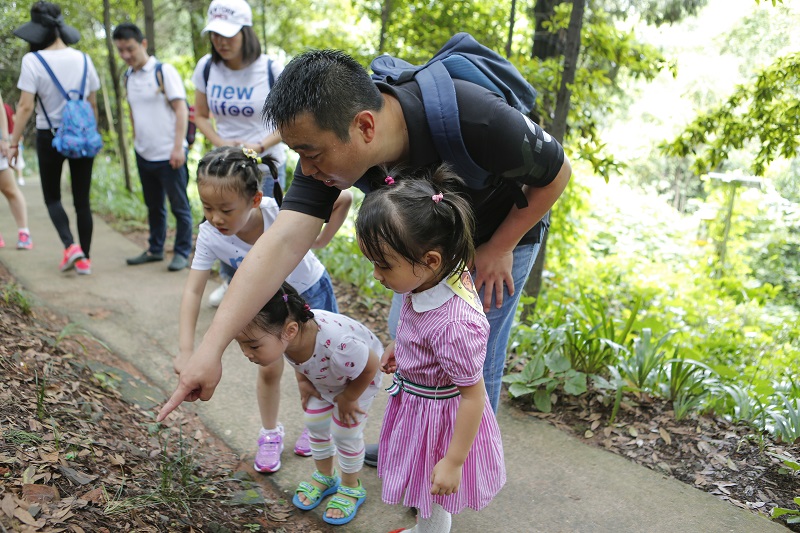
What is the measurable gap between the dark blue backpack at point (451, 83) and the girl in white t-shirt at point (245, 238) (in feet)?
2.74

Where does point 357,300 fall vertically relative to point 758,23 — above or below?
below

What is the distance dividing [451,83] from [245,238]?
1.44m

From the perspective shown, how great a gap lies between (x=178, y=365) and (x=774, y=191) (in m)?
10.1

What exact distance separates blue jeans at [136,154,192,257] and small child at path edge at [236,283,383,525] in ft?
11.1

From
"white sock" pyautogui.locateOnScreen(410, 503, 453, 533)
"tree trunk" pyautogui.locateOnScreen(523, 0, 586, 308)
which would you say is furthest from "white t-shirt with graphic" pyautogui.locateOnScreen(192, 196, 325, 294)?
"tree trunk" pyautogui.locateOnScreen(523, 0, 586, 308)

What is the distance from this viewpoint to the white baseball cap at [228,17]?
3986mm

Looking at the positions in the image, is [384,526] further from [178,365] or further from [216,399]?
[216,399]

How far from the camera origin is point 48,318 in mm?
3932

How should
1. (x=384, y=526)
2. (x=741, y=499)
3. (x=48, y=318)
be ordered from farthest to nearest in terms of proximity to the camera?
1. (x=48, y=318)
2. (x=741, y=499)
3. (x=384, y=526)

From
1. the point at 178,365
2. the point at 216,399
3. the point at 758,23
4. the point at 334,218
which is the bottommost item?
the point at 216,399

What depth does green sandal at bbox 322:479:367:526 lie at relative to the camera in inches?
94.6

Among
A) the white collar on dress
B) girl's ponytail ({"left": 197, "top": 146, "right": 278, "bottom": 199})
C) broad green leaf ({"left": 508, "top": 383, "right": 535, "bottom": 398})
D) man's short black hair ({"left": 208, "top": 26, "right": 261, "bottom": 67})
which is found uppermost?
man's short black hair ({"left": 208, "top": 26, "right": 261, "bottom": 67})

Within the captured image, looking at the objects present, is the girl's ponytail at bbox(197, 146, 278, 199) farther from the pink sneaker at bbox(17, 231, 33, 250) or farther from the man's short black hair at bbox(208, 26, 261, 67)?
the pink sneaker at bbox(17, 231, 33, 250)

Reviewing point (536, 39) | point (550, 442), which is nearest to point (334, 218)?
point (550, 442)
